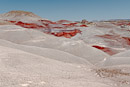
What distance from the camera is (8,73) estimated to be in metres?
3.10

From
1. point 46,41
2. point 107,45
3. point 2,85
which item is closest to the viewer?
point 2,85

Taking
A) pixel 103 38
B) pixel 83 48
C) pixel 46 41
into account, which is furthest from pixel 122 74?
pixel 103 38

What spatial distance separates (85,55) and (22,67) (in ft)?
15.9

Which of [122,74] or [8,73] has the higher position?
[8,73]

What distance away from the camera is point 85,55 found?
8211 millimetres

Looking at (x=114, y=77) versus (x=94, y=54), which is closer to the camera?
(x=114, y=77)

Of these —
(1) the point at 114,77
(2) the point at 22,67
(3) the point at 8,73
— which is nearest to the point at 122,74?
(1) the point at 114,77

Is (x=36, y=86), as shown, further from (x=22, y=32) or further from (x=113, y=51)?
(x=113, y=51)

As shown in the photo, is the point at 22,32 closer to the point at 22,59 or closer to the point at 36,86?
the point at 22,59

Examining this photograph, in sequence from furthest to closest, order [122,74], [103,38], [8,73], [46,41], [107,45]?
[103,38] < [107,45] < [46,41] < [122,74] < [8,73]

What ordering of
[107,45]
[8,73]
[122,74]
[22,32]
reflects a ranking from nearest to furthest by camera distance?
[8,73], [122,74], [22,32], [107,45]

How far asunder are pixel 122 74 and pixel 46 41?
587cm

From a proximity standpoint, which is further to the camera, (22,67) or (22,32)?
(22,32)

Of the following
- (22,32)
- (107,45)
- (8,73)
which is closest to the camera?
(8,73)
